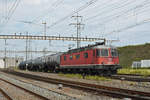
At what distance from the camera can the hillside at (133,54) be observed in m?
64.1

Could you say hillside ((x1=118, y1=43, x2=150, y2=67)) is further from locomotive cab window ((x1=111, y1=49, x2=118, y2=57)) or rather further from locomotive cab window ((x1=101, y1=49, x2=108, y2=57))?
locomotive cab window ((x1=101, y1=49, x2=108, y2=57))

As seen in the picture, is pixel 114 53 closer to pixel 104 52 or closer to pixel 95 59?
pixel 104 52

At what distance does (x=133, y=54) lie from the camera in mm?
69812

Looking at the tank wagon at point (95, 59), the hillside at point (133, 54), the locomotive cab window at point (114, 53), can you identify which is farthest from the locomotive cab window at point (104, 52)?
the hillside at point (133, 54)

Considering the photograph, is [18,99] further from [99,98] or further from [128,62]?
[128,62]

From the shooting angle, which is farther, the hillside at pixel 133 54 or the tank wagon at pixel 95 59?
the hillside at pixel 133 54

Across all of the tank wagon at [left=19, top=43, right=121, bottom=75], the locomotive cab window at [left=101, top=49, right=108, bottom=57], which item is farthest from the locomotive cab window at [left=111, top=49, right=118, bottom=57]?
the locomotive cab window at [left=101, top=49, right=108, bottom=57]

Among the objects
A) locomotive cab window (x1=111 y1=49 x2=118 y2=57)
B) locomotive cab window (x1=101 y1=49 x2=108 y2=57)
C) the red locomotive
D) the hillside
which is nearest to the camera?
the red locomotive

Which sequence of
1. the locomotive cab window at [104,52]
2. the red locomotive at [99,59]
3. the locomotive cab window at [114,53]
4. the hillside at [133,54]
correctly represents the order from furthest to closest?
the hillside at [133,54]
the locomotive cab window at [114,53]
the locomotive cab window at [104,52]
the red locomotive at [99,59]

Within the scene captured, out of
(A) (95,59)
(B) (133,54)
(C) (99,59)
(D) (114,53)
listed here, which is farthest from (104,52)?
(B) (133,54)

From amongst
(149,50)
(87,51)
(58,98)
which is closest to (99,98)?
(58,98)

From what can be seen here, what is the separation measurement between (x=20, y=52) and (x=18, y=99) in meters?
99.4

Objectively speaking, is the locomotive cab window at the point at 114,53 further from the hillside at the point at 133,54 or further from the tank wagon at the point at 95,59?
the hillside at the point at 133,54

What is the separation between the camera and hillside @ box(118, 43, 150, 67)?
210 ft
